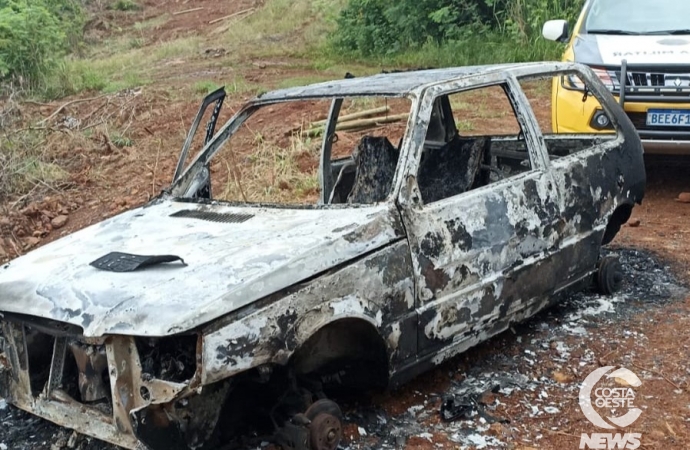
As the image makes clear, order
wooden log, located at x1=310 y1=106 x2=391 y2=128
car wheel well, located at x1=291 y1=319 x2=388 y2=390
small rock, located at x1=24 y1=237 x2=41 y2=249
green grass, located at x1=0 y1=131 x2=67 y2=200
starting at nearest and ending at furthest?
car wheel well, located at x1=291 y1=319 x2=388 y2=390 → small rock, located at x1=24 y1=237 x2=41 y2=249 → green grass, located at x1=0 y1=131 x2=67 y2=200 → wooden log, located at x1=310 y1=106 x2=391 y2=128

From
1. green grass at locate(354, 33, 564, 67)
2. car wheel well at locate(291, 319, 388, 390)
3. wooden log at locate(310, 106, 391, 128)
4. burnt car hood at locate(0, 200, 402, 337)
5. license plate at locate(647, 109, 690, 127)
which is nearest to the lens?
burnt car hood at locate(0, 200, 402, 337)

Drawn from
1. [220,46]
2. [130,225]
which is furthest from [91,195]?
[220,46]

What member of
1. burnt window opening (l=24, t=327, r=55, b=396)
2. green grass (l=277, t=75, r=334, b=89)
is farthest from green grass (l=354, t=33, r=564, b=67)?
burnt window opening (l=24, t=327, r=55, b=396)

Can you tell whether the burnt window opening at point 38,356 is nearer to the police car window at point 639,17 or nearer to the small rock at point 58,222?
the small rock at point 58,222

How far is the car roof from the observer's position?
162 inches

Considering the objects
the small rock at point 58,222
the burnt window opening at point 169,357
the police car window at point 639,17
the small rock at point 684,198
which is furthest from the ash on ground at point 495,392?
the small rock at point 58,222

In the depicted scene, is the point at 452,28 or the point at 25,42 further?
the point at 452,28

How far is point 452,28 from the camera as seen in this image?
14.8m

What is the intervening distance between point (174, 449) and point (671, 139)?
16.8 feet

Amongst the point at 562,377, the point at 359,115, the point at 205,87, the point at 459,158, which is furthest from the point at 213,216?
the point at 205,87

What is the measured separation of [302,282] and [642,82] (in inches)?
179

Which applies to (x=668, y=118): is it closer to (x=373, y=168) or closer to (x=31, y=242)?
(x=373, y=168)

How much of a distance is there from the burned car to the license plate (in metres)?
1.77

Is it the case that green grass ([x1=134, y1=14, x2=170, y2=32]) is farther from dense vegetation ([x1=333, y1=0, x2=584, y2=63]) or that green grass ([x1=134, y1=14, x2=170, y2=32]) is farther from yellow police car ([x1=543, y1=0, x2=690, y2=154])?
yellow police car ([x1=543, y1=0, x2=690, y2=154])
